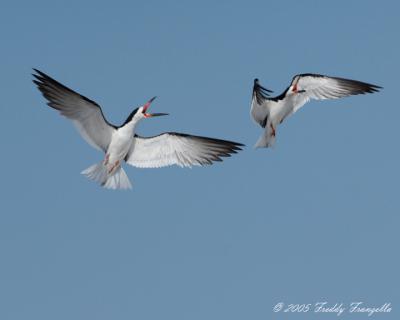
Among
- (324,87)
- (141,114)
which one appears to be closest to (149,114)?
(141,114)

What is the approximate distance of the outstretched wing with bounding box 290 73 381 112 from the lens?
74.4 ft

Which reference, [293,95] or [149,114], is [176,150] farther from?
[293,95]

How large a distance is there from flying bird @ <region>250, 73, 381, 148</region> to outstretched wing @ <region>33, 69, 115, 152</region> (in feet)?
14.2

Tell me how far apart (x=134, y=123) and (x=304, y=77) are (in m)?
5.73

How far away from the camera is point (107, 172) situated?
63.7 ft

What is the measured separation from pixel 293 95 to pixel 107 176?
6.05 meters

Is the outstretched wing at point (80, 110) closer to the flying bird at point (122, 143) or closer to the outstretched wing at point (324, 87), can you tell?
the flying bird at point (122, 143)

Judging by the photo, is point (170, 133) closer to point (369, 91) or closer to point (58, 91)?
point (58, 91)

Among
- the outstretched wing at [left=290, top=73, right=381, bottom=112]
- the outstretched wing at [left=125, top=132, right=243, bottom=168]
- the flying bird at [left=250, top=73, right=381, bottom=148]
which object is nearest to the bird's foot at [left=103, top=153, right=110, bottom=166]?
the outstretched wing at [left=125, top=132, right=243, bottom=168]

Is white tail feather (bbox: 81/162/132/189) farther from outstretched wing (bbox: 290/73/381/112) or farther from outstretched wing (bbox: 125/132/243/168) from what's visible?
outstretched wing (bbox: 290/73/381/112)

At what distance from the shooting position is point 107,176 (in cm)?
1944

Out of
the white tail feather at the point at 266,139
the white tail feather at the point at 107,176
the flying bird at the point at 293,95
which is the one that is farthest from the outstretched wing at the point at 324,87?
the white tail feather at the point at 107,176

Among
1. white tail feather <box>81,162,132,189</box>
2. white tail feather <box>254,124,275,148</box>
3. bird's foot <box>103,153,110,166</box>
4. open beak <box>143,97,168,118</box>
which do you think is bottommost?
white tail feather <box>81,162,132,189</box>

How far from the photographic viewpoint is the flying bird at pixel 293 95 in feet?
71.3
